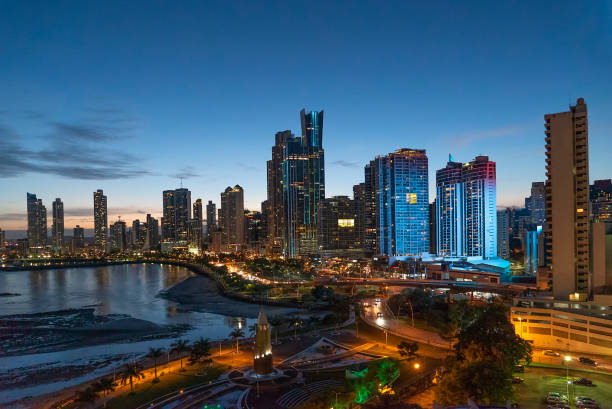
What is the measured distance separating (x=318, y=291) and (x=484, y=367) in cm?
4100

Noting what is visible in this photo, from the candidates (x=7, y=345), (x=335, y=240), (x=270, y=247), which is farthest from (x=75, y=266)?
(x=7, y=345)

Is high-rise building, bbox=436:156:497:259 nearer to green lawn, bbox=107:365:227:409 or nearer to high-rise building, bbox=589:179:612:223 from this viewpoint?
high-rise building, bbox=589:179:612:223

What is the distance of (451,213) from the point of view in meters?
95.6

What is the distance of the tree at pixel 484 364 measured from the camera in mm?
17672

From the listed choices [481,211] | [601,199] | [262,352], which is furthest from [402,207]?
[262,352]

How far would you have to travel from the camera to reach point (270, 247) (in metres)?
156

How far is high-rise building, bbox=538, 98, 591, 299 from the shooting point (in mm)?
35719

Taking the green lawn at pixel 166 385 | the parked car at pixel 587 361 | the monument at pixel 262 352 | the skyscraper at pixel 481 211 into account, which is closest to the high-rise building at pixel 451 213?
the skyscraper at pixel 481 211

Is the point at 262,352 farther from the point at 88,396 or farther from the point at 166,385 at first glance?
the point at 88,396

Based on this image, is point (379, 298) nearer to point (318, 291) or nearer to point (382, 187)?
point (318, 291)

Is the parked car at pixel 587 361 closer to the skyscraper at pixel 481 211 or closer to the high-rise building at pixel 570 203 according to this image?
the high-rise building at pixel 570 203

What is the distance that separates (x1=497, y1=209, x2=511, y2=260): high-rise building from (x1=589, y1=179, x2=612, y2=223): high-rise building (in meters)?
25.0

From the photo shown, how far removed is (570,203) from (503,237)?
98.7 metres

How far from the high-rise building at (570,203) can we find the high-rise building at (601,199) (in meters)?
45.7
